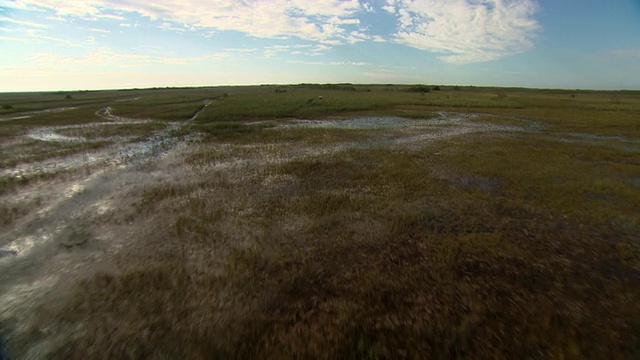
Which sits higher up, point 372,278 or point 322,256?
point 322,256

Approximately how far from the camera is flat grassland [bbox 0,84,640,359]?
5.56 metres

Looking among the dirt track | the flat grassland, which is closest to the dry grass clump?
the flat grassland

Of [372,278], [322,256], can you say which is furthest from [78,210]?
[372,278]

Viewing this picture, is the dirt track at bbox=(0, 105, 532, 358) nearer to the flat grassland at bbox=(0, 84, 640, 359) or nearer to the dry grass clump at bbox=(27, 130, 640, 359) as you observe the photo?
the flat grassland at bbox=(0, 84, 640, 359)

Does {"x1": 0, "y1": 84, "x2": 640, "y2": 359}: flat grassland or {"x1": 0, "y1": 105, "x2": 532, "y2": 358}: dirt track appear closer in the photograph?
{"x1": 0, "y1": 84, "x2": 640, "y2": 359}: flat grassland

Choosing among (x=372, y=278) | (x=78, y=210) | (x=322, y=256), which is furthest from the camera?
(x=78, y=210)

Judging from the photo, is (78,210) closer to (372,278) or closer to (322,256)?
(322,256)

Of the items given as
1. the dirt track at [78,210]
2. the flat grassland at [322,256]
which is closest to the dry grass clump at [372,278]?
the flat grassland at [322,256]

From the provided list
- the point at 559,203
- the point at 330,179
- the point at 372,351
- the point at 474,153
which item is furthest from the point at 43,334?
the point at 474,153

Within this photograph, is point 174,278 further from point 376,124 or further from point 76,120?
point 76,120

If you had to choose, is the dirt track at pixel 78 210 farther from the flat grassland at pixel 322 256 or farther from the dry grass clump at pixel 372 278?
the dry grass clump at pixel 372 278

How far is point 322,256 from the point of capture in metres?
8.12

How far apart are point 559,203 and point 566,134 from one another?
744 inches

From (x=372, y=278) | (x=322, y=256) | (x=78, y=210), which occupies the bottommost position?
(x=372, y=278)
